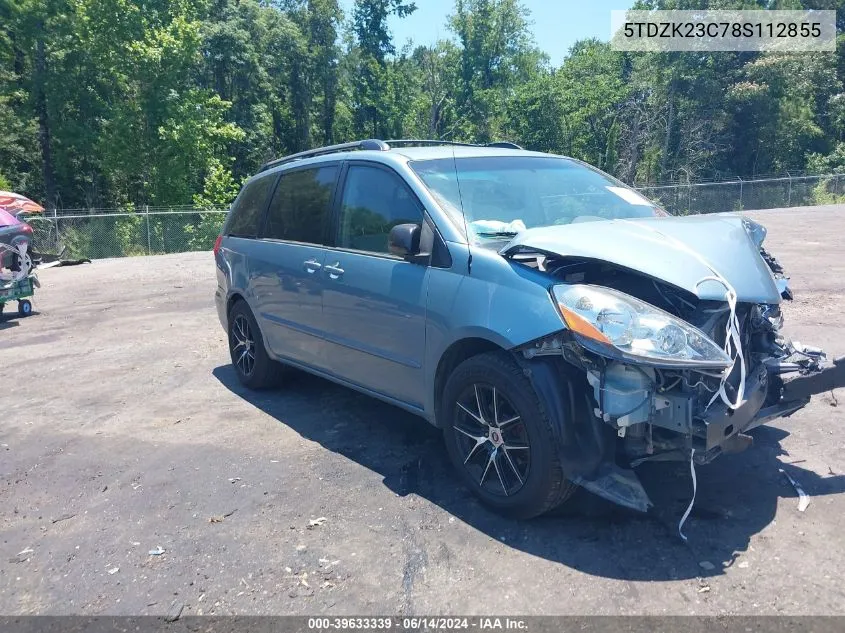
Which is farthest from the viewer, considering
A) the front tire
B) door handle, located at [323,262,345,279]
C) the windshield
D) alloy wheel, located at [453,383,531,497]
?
door handle, located at [323,262,345,279]

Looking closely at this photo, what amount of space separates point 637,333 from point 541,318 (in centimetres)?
47

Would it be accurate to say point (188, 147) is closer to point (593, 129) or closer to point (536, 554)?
point (593, 129)

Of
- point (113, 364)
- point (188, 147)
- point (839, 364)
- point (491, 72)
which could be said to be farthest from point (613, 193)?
point (491, 72)

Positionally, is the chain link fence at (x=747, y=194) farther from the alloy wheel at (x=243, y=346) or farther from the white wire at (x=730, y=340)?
the white wire at (x=730, y=340)

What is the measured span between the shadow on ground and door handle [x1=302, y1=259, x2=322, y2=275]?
1.20 m

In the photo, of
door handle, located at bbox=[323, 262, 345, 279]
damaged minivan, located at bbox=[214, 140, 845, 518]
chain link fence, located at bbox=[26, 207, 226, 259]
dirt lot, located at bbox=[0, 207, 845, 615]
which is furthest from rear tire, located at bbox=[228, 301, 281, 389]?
chain link fence, located at bbox=[26, 207, 226, 259]

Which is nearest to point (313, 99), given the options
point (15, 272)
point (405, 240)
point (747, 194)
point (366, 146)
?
point (747, 194)

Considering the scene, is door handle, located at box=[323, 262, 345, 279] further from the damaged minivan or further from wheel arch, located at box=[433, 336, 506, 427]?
wheel arch, located at box=[433, 336, 506, 427]

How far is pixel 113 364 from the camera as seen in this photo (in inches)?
303

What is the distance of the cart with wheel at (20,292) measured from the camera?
34.2ft

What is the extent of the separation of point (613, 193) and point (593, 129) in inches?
1660

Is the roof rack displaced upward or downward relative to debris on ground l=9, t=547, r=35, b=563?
upward

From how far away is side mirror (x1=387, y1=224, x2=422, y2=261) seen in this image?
4.12 metres

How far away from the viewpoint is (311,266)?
17.0 feet
